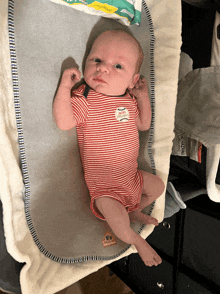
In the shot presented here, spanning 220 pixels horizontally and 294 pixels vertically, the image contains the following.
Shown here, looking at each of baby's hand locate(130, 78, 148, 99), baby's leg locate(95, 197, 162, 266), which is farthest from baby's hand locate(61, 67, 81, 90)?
baby's leg locate(95, 197, 162, 266)

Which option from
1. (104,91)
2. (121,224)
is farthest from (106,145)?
(121,224)

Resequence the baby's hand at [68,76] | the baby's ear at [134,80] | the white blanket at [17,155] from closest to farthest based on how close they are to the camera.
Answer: the white blanket at [17,155]
the baby's hand at [68,76]
the baby's ear at [134,80]

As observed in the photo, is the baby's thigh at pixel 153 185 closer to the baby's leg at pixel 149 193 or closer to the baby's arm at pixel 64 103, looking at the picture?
the baby's leg at pixel 149 193

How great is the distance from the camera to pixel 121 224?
821 mm

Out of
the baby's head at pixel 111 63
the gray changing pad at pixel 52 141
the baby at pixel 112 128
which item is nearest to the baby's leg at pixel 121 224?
the baby at pixel 112 128

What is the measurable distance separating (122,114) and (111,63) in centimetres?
22

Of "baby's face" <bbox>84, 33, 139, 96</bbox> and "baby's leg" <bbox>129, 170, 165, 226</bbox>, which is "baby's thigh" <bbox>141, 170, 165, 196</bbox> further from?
"baby's face" <bbox>84, 33, 139, 96</bbox>

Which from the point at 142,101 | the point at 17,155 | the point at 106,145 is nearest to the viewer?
the point at 17,155

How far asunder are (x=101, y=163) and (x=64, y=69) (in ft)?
1.42

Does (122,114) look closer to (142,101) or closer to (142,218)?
(142,101)

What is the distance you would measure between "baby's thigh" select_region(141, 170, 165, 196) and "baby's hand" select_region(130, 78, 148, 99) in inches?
15.6

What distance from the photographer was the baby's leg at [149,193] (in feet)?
3.12

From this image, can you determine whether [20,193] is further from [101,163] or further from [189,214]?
[189,214]

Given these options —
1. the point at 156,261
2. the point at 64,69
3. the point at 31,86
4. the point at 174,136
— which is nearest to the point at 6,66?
the point at 31,86
